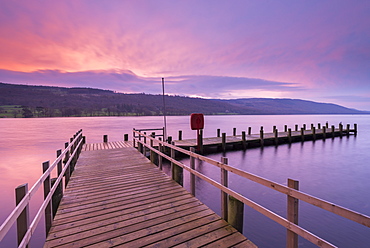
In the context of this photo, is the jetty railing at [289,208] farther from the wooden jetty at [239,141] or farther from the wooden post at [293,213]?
the wooden jetty at [239,141]

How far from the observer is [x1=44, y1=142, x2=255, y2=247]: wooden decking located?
328 cm

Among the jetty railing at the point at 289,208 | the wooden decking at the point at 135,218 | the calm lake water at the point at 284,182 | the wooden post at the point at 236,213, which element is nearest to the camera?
the jetty railing at the point at 289,208

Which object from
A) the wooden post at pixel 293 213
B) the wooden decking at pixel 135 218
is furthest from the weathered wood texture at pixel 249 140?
the wooden post at pixel 293 213

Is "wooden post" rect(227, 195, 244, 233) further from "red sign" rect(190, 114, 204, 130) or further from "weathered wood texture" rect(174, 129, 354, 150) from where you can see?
"weathered wood texture" rect(174, 129, 354, 150)

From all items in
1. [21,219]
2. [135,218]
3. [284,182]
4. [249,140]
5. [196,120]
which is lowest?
[284,182]

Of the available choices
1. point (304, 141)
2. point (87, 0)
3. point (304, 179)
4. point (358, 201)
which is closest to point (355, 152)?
point (304, 141)

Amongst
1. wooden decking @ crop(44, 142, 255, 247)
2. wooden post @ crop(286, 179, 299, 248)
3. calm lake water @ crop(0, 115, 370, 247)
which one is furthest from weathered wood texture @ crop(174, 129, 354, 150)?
wooden post @ crop(286, 179, 299, 248)

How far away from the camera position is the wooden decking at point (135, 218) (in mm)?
3275

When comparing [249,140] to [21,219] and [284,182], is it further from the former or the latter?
[21,219]

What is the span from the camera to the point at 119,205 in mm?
4641

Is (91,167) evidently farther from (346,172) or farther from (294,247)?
(346,172)

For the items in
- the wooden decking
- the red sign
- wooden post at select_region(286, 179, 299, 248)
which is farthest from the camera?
the red sign

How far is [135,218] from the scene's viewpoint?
158 inches

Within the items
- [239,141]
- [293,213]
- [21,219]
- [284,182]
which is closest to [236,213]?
[293,213]
